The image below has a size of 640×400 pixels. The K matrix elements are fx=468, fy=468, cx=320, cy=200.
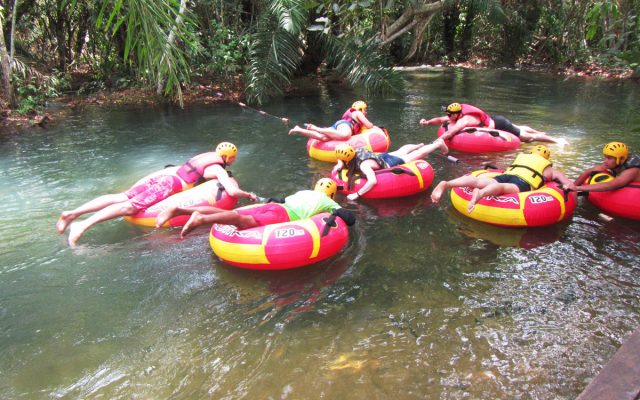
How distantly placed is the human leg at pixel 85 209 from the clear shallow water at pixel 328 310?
214mm

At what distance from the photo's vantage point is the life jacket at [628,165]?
19.4 ft

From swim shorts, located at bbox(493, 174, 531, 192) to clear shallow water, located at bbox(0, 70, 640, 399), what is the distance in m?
0.58

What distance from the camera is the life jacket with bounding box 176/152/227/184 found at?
6.28m

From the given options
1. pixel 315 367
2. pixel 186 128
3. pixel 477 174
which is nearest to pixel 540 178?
pixel 477 174

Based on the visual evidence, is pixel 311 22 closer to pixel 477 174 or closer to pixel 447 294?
pixel 477 174

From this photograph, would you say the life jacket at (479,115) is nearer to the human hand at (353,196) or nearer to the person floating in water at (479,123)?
the person floating in water at (479,123)

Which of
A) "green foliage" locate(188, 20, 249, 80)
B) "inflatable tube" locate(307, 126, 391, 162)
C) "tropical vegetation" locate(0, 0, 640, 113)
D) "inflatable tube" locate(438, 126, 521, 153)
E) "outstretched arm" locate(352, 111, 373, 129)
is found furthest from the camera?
"green foliage" locate(188, 20, 249, 80)

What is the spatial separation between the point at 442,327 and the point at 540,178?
300cm

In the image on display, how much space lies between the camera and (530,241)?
5531 millimetres

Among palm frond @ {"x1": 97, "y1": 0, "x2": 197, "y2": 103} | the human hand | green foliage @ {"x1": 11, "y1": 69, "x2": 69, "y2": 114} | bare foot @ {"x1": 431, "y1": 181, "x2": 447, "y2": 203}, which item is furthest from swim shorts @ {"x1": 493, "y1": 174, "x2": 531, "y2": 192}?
green foliage @ {"x1": 11, "y1": 69, "x2": 69, "y2": 114}

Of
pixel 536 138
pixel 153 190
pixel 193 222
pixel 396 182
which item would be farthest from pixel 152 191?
pixel 536 138

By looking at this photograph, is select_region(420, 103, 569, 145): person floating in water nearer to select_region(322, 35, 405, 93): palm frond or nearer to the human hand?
the human hand

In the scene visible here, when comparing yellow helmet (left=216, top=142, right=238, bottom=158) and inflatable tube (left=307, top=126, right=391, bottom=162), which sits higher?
yellow helmet (left=216, top=142, right=238, bottom=158)

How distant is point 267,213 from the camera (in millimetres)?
5195
